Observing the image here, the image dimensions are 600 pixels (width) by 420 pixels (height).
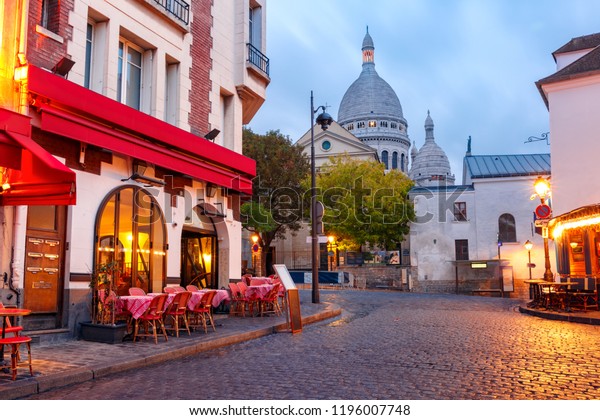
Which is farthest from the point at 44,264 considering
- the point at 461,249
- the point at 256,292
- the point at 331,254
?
the point at 331,254

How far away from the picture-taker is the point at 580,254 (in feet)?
66.1

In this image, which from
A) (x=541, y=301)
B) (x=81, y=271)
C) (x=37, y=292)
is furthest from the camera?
(x=541, y=301)

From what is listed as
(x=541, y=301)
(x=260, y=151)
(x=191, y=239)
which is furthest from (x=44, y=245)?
(x=260, y=151)

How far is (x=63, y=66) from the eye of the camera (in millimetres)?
9633

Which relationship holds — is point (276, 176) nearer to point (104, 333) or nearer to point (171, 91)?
point (171, 91)

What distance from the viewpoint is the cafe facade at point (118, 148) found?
28.7ft

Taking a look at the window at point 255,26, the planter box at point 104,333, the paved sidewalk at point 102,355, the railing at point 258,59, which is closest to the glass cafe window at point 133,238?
the planter box at point 104,333

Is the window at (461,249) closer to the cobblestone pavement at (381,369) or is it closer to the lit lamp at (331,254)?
the lit lamp at (331,254)

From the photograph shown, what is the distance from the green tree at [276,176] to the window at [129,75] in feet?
91.2

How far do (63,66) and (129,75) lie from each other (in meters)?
2.94

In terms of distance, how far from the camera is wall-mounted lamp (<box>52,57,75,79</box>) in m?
9.59
